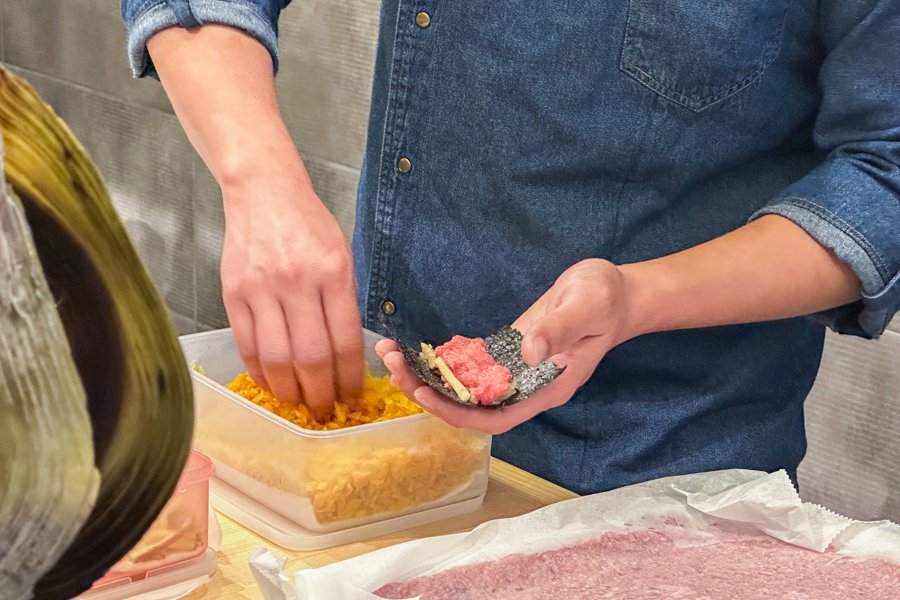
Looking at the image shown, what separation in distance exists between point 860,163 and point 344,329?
1.57 ft

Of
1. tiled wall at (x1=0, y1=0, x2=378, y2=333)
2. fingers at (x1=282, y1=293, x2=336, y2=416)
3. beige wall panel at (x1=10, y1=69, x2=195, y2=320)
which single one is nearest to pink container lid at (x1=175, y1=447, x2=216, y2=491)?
fingers at (x1=282, y1=293, x2=336, y2=416)

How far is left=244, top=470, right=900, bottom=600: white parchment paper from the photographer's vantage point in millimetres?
735

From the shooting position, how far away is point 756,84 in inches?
34.8

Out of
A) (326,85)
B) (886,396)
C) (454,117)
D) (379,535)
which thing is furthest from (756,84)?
(326,85)

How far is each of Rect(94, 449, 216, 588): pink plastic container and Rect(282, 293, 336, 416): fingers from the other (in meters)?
0.10

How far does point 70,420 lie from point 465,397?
51 cm

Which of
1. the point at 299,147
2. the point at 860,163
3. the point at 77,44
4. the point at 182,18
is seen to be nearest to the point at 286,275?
the point at 182,18

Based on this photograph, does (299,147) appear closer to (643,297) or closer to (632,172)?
(632,172)

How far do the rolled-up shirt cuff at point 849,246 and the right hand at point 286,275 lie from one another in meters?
0.41

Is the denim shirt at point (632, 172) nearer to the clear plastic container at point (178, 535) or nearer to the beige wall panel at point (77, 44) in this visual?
the clear plastic container at point (178, 535)

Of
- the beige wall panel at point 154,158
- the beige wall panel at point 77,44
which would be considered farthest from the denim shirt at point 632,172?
the beige wall panel at point 77,44

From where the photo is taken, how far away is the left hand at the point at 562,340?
75 cm

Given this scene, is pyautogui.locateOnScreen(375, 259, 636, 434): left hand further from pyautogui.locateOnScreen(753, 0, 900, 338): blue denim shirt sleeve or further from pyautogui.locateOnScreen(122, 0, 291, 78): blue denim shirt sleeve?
pyautogui.locateOnScreen(122, 0, 291, 78): blue denim shirt sleeve

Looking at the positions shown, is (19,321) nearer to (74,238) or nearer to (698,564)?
(74,238)
